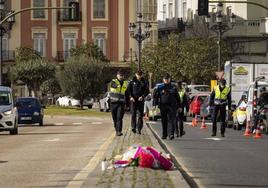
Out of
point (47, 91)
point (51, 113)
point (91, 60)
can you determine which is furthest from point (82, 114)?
point (47, 91)

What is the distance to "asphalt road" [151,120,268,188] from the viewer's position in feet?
45.0

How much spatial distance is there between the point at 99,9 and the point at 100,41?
10.8 feet

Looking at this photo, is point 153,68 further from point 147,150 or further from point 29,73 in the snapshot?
point 147,150

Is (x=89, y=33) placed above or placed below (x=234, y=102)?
above

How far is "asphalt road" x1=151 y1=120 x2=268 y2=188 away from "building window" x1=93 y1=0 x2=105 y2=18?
195ft

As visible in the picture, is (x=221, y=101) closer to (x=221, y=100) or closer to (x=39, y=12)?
(x=221, y=100)

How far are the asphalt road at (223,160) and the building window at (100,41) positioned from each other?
58.6 m

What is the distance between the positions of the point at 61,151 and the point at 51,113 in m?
36.3

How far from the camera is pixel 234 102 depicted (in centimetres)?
4122

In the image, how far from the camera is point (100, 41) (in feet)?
275

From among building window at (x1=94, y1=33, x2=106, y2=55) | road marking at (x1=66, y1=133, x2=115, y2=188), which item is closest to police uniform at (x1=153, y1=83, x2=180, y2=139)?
road marking at (x1=66, y1=133, x2=115, y2=188)

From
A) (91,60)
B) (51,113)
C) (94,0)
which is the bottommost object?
(51,113)

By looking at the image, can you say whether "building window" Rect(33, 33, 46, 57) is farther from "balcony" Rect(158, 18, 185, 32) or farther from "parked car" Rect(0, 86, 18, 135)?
"parked car" Rect(0, 86, 18, 135)

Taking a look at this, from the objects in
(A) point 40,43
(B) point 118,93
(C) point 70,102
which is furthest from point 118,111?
(A) point 40,43
